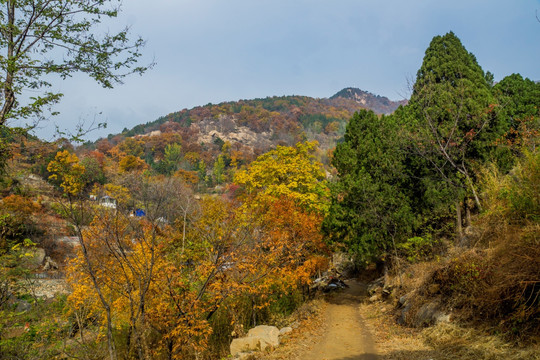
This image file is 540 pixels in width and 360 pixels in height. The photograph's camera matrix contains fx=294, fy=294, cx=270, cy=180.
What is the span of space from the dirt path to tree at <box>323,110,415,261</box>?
303 centimetres

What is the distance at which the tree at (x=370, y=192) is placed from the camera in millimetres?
14047

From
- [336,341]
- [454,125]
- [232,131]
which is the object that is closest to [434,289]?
[336,341]

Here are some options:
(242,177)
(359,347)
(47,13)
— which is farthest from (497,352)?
(242,177)

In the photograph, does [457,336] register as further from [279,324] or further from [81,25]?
[81,25]

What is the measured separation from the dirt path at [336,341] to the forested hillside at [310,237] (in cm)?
173

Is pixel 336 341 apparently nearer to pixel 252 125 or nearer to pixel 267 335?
pixel 267 335

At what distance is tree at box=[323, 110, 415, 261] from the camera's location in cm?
1405

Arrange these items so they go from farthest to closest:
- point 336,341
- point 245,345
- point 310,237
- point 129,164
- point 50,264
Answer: point 129,164, point 50,264, point 310,237, point 336,341, point 245,345

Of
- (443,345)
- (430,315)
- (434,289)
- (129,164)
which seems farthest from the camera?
(129,164)

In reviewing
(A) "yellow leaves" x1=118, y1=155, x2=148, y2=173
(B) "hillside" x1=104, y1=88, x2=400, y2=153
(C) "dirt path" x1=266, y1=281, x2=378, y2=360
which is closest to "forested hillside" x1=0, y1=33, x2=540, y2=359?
(C) "dirt path" x1=266, y1=281, x2=378, y2=360

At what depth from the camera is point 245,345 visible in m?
8.95

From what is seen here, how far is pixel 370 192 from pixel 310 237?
3679 millimetres

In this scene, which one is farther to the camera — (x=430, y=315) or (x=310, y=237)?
(x=310, y=237)

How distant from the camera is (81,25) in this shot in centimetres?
605
